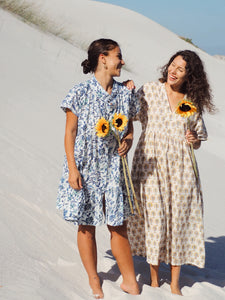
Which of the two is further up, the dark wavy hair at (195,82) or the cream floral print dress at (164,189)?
the dark wavy hair at (195,82)

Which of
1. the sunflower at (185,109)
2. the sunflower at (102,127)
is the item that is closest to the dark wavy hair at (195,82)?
the sunflower at (185,109)

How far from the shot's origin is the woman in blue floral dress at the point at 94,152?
134 inches

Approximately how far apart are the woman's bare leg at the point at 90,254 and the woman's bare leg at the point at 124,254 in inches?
5.7

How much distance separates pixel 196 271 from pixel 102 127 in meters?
2.02

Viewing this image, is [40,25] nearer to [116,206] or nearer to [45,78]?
[45,78]

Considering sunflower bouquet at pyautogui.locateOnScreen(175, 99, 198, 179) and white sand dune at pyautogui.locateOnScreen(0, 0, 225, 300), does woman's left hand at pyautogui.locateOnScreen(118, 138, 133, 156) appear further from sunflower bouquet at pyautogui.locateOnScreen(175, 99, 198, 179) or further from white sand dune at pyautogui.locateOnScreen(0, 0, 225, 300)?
white sand dune at pyautogui.locateOnScreen(0, 0, 225, 300)

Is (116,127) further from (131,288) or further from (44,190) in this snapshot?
(44,190)

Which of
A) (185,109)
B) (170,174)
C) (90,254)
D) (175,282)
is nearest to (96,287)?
(90,254)

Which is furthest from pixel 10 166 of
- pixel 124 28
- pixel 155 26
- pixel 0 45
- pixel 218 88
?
pixel 155 26

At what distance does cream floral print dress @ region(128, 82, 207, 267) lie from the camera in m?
3.70

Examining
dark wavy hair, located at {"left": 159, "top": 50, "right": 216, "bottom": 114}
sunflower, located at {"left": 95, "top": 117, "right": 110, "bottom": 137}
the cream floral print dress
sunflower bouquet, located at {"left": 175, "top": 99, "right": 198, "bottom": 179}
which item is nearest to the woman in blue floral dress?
sunflower, located at {"left": 95, "top": 117, "right": 110, "bottom": 137}

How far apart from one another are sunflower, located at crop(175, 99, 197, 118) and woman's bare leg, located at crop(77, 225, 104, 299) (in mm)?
975

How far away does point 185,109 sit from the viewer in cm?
362

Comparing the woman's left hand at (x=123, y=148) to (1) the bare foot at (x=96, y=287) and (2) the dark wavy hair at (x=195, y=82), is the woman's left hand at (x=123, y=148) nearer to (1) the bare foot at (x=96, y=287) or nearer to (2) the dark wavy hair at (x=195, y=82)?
(2) the dark wavy hair at (x=195, y=82)
